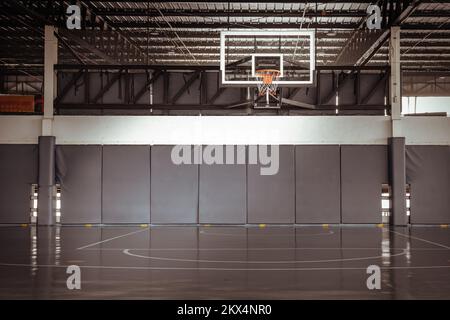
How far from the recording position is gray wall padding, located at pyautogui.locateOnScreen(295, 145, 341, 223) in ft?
87.5

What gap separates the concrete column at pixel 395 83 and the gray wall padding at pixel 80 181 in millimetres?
13042

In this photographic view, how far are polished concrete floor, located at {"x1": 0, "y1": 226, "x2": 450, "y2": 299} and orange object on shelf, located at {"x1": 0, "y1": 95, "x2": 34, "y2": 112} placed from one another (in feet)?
36.8

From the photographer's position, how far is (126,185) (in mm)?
26719

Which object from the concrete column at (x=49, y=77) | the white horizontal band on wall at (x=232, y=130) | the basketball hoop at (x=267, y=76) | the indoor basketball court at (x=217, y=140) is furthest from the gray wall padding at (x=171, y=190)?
the basketball hoop at (x=267, y=76)

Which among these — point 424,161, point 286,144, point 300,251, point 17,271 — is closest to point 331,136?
point 286,144

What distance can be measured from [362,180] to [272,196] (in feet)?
13.2

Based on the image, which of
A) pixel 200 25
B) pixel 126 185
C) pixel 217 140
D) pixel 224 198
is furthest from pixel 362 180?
pixel 126 185

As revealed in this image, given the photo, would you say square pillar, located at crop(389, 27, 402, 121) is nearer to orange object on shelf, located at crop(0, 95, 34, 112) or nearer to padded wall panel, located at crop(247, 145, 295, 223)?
padded wall panel, located at crop(247, 145, 295, 223)

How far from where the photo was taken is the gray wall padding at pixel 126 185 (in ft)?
87.5

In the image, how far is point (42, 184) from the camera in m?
26.4

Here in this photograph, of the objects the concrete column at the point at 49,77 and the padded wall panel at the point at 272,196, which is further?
the concrete column at the point at 49,77

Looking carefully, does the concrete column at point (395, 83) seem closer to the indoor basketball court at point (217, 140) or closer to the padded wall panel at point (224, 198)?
the indoor basketball court at point (217, 140)
